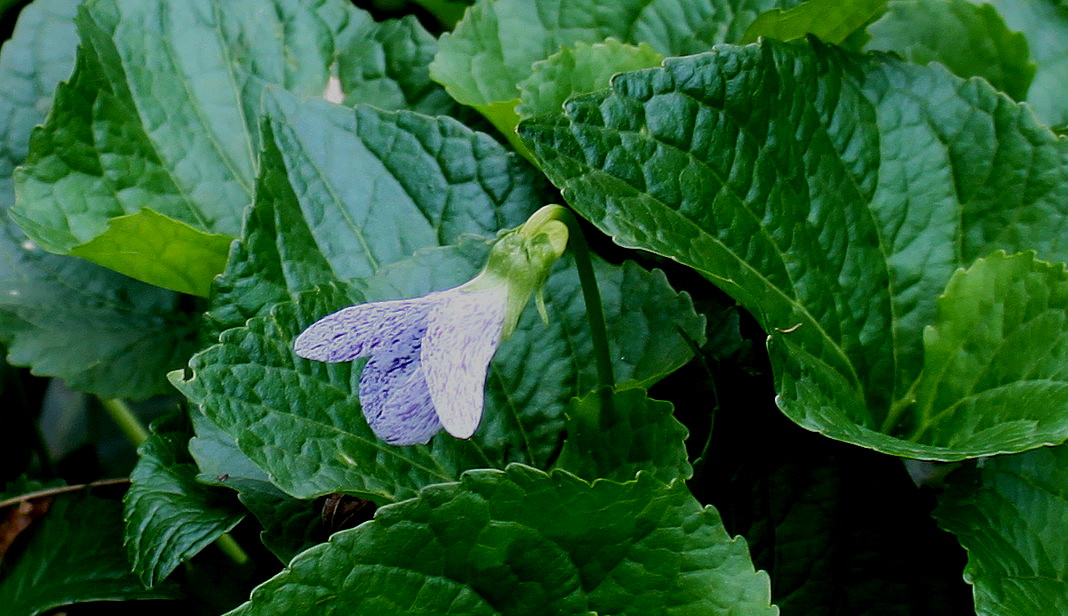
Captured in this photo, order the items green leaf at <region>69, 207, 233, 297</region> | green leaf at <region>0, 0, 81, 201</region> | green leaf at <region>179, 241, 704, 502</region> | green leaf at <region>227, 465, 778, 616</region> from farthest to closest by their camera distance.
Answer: green leaf at <region>0, 0, 81, 201</region>
green leaf at <region>69, 207, 233, 297</region>
green leaf at <region>179, 241, 704, 502</region>
green leaf at <region>227, 465, 778, 616</region>

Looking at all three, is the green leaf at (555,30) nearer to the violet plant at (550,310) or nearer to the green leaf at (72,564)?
the violet plant at (550,310)

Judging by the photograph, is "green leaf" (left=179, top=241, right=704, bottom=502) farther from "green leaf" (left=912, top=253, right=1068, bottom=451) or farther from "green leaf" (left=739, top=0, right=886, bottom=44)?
"green leaf" (left=739, top=0, right=886, bottom=44)

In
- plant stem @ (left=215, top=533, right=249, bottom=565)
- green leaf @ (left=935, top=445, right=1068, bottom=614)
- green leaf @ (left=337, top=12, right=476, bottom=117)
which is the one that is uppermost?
green leaf @ (left=337, top=12, right=476, bottom=117)

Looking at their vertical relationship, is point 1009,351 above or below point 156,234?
below

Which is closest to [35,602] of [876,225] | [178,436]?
[178,436]

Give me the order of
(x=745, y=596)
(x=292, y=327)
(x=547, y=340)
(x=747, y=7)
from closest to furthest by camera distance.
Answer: (x=745, y=596)
(x=292, y=327)
(x=547, y=340)
(x=747, y=7)

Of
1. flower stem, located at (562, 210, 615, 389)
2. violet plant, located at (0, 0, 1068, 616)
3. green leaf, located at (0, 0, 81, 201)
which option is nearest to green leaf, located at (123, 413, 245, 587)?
violet plant, located at (0, 0, 1068, 616)

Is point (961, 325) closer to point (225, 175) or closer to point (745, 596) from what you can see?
point (745, 596)
